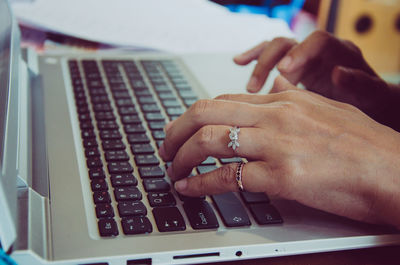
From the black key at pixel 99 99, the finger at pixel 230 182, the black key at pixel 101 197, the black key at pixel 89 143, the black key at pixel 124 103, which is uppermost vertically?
the finger at pixel 230 182

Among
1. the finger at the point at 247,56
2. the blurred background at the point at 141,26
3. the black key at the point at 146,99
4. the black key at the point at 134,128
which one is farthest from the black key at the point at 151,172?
the blurred background at the point at 141,26

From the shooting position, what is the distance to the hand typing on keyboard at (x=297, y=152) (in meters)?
0.45

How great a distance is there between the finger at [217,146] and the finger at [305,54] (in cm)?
27

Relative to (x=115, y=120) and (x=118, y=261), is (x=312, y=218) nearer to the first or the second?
(x=118, y=261)

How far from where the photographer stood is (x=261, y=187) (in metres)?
0.47

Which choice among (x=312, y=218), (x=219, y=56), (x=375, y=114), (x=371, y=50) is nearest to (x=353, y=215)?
(x=312, y=218)

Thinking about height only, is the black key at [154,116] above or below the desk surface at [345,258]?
above

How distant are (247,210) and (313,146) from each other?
94 millimetres

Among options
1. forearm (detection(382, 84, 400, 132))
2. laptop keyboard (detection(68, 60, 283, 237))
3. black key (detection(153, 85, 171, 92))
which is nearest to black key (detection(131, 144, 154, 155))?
laptop keyboard (detection(68, 60, 283, 237))

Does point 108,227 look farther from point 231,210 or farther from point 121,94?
point 121,94

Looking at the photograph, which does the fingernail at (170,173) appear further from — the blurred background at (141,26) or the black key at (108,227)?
the blurred background at (141,26)

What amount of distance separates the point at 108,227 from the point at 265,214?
155mm

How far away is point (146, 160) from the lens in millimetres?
544

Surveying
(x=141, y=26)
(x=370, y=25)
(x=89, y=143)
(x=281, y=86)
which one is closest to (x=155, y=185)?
(x=89, y=143)
